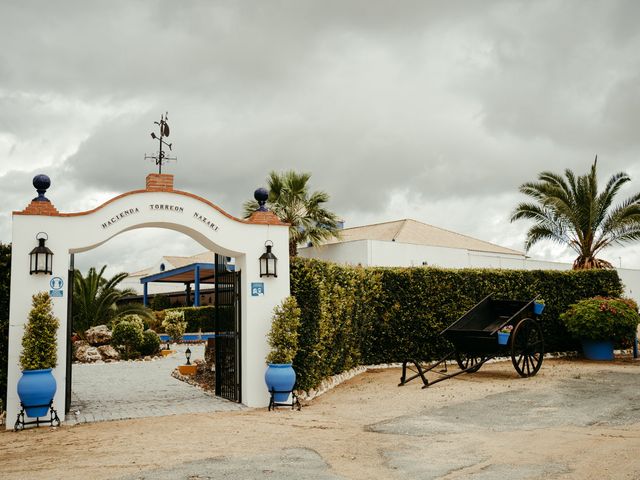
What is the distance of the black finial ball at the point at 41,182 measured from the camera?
9.48 metres

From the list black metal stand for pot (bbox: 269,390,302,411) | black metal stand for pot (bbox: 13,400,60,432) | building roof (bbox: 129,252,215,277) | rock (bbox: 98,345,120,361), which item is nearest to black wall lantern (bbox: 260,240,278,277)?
black metal stand for pot (bbox: 269,390,302,411)

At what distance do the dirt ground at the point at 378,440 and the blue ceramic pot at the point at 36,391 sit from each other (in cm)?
34

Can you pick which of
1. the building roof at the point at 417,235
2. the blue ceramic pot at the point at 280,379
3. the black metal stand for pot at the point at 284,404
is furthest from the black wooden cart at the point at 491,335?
the building roof at the point at 417,235

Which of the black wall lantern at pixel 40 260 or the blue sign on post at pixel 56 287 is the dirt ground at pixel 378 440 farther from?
the black wall lantern at pixel 40 260

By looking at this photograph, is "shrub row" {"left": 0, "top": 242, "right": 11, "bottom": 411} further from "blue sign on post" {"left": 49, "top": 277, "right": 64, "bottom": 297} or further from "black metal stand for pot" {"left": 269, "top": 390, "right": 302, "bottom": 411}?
"black metal stand for pot" {"left": 269, "top": 390, "right": 302, "bottom": 411}

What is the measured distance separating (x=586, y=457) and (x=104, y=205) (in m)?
7.52

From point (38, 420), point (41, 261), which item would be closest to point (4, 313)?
point (41, 261)

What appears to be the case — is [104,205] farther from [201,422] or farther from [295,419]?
[295,419]

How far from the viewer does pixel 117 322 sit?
21.6m

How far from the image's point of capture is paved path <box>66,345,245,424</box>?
9797 millimetres

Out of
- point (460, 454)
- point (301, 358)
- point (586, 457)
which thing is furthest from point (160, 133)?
point (586, 457)

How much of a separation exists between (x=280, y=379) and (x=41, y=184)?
479 cm

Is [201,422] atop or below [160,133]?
below

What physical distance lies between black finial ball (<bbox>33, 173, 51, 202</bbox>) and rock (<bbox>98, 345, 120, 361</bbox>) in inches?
448
